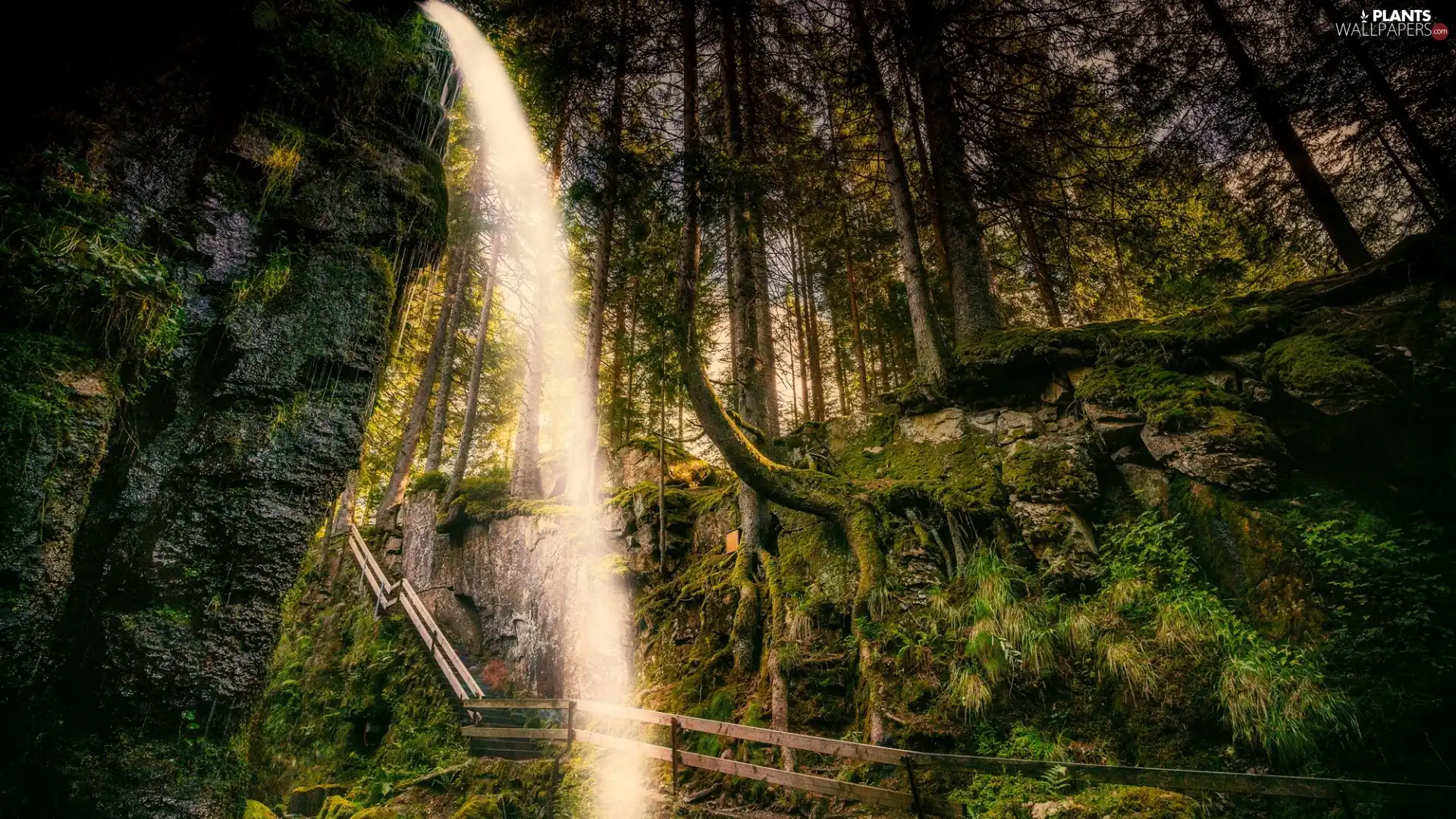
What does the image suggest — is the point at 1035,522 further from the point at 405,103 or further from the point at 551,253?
the point at 551,253

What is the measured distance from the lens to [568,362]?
15164 mm

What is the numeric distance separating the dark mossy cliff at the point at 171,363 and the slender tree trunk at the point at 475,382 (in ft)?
27.7

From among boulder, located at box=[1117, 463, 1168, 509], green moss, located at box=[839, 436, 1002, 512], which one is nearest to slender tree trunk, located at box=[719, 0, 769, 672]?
green moss, located at box=[839, 436, 1002, 512]

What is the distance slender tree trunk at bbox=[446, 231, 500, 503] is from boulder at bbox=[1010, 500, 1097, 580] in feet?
37.2

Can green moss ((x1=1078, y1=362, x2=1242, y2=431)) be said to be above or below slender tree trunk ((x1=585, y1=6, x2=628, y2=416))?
below

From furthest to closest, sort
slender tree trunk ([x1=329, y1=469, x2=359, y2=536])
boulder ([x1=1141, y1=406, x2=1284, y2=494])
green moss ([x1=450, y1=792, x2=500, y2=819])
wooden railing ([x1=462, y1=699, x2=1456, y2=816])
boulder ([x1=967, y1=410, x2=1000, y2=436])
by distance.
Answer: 1. slender tree trunk ([x1=329, y1=469, x2=359, y2=536])
2. boulder ([x1=967, y1=410, x2=1000, y2=436])
3. green moss ([x1=450, y1=792, x2=500, y2=819])
4. boulder ([x1=1141, y1=406, x2=1284, y2=494])
5. wooden railing ([x1=462, y1=699, x2=1456, y2=816])

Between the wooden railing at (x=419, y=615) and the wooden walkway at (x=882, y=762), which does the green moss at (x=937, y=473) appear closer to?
the wooden walkway at (x=882, y=762)

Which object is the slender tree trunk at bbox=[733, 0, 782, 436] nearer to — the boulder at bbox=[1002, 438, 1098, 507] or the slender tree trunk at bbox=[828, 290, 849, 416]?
the boulder at bbox=[1002, 438, 1098, 507]

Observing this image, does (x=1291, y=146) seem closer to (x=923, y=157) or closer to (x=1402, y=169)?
(x=1402, y=169)

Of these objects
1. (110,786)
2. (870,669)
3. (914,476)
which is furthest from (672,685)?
(110,786)

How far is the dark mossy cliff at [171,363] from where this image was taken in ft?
10.2

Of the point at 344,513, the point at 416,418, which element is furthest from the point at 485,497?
the point at 344,513

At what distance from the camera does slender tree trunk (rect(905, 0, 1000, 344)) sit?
26.3 feet

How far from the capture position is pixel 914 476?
7121mm
